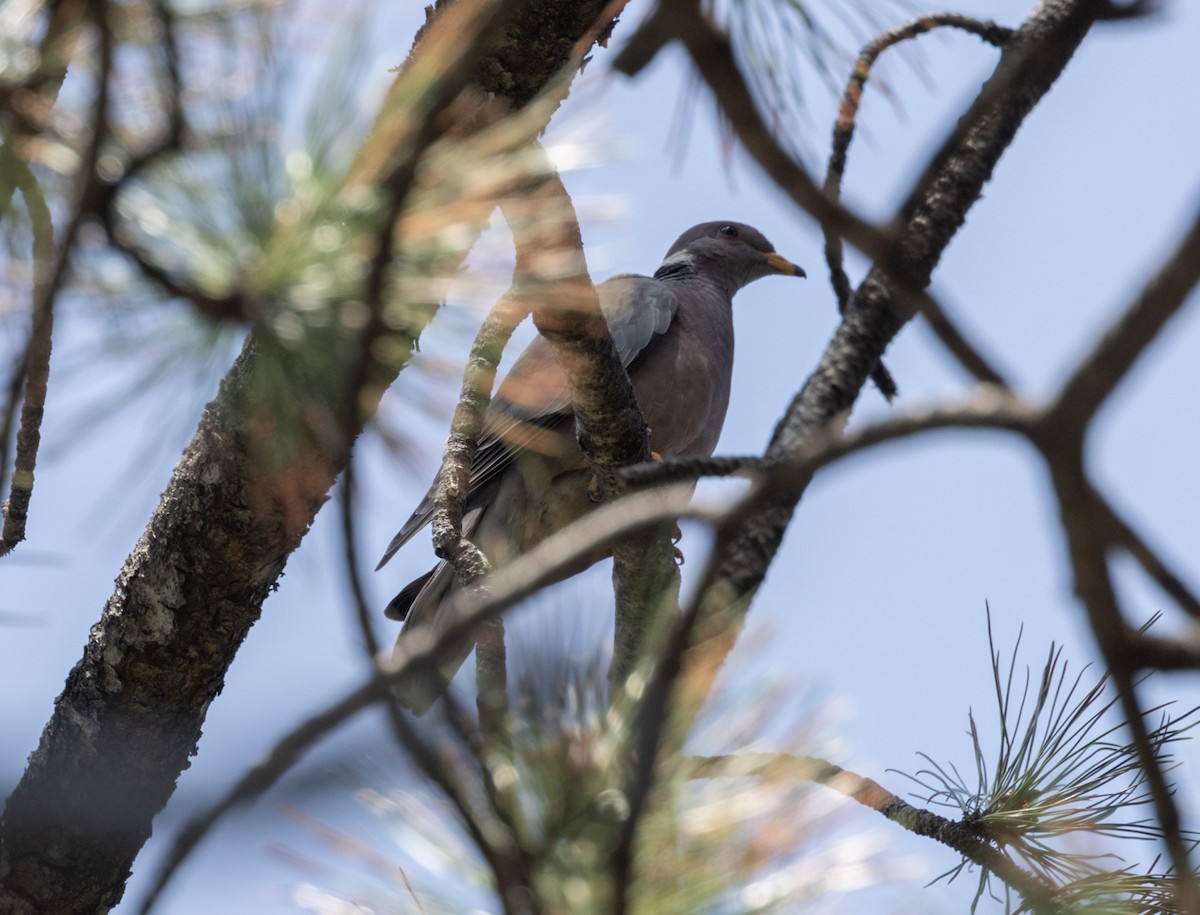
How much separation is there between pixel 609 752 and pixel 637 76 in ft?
2.88

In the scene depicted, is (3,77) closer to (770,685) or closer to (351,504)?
(351,504)

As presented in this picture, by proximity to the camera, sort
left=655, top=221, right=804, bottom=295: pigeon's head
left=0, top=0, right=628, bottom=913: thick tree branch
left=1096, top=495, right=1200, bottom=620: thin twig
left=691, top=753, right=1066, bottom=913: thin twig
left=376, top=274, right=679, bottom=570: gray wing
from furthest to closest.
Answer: left=655, top=221, right=804, bottom=295: pigeon's head, left=376, top=274, right=679, bottom=570: gray wing, left=0, top=0, right=628, bottom=913: thick tree branch, left=691, top=753, right=1066, bottom=913: thin twig, left=1096, top=495, right=1200, bottom=620: thin twig

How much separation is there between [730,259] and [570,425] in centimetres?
149

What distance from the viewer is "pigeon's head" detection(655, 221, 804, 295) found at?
5.25 m

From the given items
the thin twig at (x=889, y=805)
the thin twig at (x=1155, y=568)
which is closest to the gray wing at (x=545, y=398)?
the thin twig at (x=889, y=805)

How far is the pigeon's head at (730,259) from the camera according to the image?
5.25m

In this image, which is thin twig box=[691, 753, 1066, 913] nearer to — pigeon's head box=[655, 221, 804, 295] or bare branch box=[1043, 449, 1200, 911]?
bare branch box=[1043, 449, 1200, 911]

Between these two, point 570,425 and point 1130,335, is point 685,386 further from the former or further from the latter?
point 1130,335

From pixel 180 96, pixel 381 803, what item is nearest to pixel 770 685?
pixel 381 803

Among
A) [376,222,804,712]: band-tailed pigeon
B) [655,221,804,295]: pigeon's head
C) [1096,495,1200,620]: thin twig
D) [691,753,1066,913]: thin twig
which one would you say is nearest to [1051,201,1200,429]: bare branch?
[1096,495,1200,620]: thin twig

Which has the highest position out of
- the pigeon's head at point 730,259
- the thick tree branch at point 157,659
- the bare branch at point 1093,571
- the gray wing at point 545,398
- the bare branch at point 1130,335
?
the pigeon's head at point 730,259

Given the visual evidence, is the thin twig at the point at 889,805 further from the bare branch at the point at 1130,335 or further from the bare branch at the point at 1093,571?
the bare branch at the point at 1130,335

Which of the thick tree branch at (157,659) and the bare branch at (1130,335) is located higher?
the thick tree branch at (157,659)

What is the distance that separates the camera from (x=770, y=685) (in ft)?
5.58
